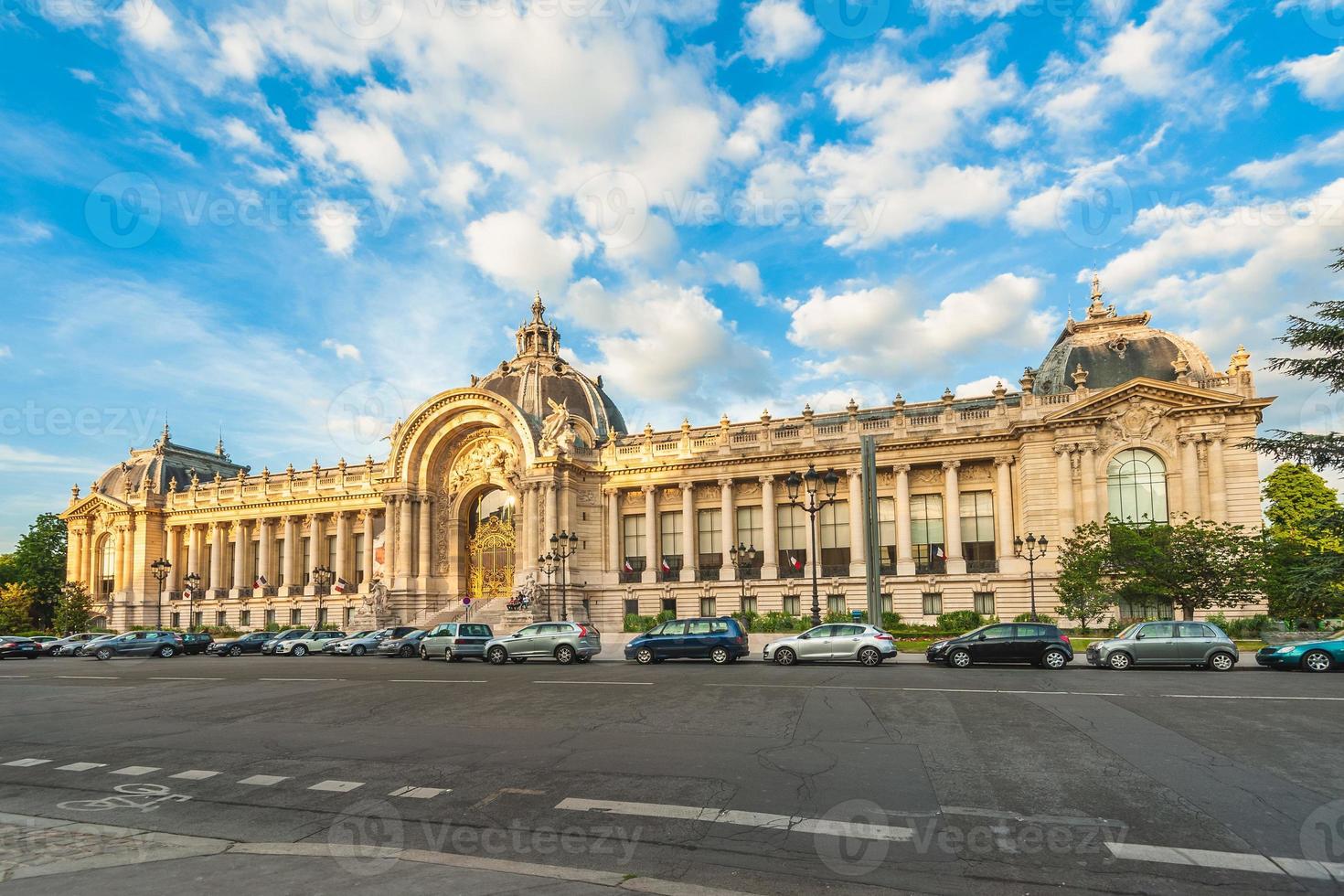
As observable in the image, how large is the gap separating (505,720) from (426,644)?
771 inches

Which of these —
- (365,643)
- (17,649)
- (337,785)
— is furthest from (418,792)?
(17,649)

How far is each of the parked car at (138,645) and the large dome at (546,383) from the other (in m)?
25.7

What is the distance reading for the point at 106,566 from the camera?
74125 millimetres

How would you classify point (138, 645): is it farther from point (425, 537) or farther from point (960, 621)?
point (960, 621)

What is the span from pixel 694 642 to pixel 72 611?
62767mm

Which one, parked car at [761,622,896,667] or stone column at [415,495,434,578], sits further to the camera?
stone column at [415,495,434,578]

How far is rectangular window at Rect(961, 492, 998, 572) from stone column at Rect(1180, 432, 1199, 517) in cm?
979

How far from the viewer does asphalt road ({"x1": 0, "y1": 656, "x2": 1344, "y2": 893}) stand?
7180 millimetres

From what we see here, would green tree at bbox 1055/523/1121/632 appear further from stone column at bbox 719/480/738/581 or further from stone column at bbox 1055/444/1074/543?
stone column at bbox 719/480/738/581

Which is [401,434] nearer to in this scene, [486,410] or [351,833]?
[486,410]

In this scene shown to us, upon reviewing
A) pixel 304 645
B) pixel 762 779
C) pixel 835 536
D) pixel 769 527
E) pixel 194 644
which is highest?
pixel 769 527

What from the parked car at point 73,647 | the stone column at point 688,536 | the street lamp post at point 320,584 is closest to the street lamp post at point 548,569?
the stone column at point 688,536

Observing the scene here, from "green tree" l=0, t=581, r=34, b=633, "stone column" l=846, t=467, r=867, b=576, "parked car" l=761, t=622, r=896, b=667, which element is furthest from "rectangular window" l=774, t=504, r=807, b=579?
"green tree" l=0, t=581, r=34, b=633

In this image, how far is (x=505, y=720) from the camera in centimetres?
1508
